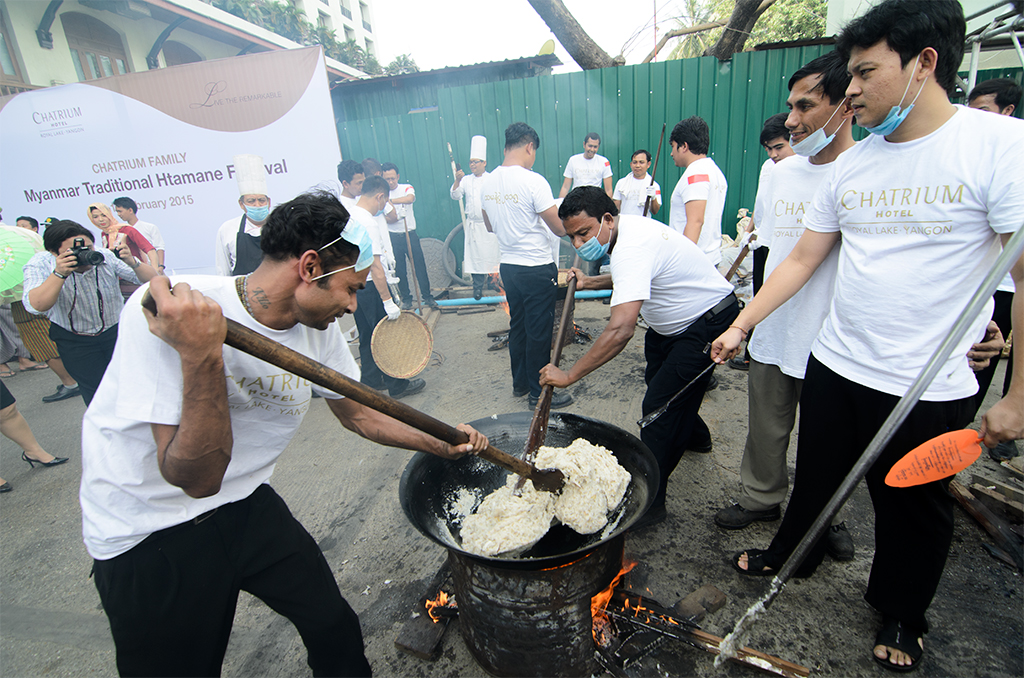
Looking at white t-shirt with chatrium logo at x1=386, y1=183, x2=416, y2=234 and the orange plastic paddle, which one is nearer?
the orange plastic paddle

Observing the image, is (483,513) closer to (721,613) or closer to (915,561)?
(721,613)

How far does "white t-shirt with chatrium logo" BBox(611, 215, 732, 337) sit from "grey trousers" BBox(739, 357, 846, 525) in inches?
18.7

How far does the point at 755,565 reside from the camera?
2576mm

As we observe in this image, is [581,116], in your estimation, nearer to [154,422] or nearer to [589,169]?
[589,169]

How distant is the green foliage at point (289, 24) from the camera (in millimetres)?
13898

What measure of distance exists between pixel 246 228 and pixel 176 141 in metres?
3.60

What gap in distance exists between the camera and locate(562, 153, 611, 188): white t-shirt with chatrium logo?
7426 mm

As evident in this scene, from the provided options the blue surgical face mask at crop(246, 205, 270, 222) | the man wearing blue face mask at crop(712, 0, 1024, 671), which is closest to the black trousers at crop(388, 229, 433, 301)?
the blue surgical face mask at crop(246, 205, 270, 222)

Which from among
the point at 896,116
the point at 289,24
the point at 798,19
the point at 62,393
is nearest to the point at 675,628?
the point at 896,116

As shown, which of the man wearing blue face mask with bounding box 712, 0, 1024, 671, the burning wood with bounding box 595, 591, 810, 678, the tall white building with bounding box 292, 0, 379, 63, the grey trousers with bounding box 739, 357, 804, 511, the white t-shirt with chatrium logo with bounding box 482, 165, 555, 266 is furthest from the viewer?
the tall white building with bounding box 292, 0, 379, 63

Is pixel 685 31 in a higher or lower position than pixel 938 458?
higher

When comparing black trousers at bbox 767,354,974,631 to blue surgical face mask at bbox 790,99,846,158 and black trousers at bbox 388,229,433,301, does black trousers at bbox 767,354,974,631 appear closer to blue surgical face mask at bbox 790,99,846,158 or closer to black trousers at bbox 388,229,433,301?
blue surgical face mask at bbox 790,99,846,158

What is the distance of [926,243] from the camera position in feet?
5.46

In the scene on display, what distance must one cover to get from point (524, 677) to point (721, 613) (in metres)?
1.08
